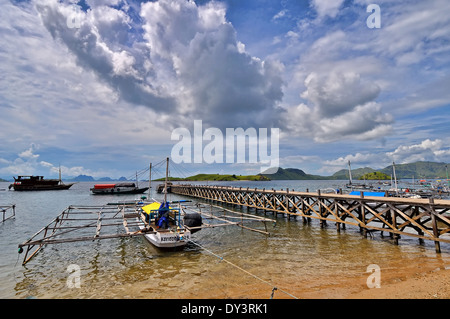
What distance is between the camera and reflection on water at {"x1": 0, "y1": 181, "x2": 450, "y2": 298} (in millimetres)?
9656

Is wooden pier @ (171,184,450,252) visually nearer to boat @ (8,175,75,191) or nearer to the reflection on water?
the reflection on water

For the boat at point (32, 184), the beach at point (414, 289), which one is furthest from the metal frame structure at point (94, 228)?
the boat at point (32, 184)

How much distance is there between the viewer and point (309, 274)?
10.9 meters

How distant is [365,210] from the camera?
18.2m

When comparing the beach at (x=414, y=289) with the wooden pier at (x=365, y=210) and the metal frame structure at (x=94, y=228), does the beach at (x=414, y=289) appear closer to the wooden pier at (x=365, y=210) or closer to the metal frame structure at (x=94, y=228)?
the wooden pier at (x=365, y=210)

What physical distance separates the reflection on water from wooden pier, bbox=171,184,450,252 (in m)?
1.23

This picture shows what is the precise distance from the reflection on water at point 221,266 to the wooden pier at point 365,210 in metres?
1.23

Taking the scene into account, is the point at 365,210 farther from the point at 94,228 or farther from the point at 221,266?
the point at 94,228

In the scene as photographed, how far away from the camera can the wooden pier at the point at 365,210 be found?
13.9 meters

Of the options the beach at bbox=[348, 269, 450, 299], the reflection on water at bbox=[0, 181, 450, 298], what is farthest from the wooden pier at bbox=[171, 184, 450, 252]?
the beach at bbox=[348, 269, 450, 299]

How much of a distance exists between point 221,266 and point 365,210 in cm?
1336
